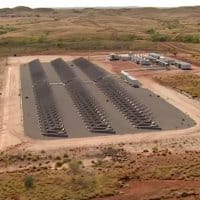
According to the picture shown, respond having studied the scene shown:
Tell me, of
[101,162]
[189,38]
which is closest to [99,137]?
[101,162]

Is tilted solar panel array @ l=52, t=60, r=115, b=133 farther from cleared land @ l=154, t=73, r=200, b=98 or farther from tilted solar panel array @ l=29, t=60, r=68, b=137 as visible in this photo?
cleared land @ l=154, t=73, r=200, b=98

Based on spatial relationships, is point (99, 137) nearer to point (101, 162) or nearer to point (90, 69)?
point (101, 162)

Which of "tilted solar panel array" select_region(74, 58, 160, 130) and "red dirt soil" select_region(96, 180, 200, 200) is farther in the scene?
"tilted solar panel array" select_region(74, 58, 160, 130)

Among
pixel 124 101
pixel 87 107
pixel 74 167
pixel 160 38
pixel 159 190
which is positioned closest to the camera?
pixel 159 190

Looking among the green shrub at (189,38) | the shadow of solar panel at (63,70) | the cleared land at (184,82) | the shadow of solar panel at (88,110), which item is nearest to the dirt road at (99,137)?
the shadow of solar panel at (88,110)

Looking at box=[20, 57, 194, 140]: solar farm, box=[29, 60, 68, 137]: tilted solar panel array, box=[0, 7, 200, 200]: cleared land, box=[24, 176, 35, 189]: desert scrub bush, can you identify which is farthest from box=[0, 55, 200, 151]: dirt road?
box=[24, 176, 35, 189]: desert scrub bush

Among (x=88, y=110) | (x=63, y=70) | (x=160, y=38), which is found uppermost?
(x=160, y=38)

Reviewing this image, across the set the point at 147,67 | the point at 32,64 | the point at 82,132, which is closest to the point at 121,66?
the point at 147,67
